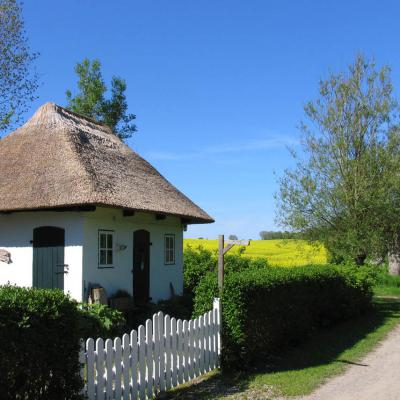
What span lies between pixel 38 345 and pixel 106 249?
8.21 meters

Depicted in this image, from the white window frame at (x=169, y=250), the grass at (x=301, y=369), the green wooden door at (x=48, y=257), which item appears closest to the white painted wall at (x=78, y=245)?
the green wooden door at (x=48, y=257)

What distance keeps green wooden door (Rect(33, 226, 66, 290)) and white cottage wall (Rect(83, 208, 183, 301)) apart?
0.67 metres

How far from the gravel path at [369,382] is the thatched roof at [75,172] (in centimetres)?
642

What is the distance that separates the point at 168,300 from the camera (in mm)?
14992

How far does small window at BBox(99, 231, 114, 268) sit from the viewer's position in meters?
12.9

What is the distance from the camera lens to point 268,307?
9305mm

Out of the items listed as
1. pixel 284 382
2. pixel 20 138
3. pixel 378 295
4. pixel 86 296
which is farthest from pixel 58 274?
pixel 378 295

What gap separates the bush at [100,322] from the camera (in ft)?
32.7

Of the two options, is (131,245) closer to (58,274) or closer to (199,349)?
(58,274)

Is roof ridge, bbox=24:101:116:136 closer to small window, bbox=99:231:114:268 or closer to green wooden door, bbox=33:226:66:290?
green wooden door, bbox=33:226:66:290

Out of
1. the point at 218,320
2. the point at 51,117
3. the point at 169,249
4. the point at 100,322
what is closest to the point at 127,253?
the point at 169,249

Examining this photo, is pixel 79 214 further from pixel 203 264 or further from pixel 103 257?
pixel 203 264

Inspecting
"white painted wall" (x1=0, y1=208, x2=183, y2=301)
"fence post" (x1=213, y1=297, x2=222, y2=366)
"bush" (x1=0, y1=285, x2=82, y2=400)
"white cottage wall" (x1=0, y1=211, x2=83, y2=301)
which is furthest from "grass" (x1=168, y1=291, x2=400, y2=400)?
"white cottage wall" (x1=0, y1=211, x2=83, y2=301)

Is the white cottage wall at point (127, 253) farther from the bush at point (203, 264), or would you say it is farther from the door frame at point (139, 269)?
the bush at point (203, 264)
